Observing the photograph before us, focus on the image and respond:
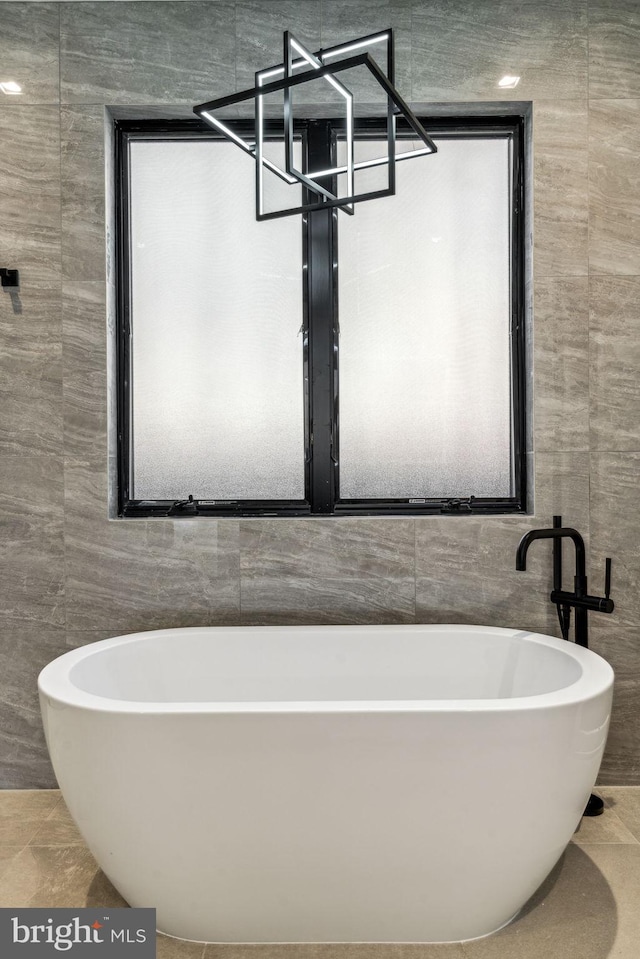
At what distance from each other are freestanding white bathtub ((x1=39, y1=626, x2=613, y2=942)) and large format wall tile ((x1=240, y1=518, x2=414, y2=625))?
80 cm

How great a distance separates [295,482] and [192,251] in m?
A: 0.97

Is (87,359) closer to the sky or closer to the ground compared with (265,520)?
closer to the sky

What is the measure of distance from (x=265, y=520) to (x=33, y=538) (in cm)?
85

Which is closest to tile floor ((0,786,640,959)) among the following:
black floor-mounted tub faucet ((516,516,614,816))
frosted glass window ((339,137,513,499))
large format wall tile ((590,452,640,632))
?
black floor-mounted tub faucet ((516,516,614,816))

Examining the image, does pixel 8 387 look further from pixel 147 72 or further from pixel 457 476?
pixel 457 476

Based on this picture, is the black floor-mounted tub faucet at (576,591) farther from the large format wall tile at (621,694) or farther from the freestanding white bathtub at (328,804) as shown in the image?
the freestanding white bathtub at (328,804)

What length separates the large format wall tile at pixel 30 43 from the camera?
2.25m

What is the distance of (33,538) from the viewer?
2285 millimetres

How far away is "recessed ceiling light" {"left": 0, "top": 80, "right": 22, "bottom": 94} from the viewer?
225cm

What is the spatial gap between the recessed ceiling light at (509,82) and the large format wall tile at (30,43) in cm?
159

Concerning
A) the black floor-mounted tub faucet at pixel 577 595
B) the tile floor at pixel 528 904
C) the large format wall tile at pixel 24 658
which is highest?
the black floor-mounted tub faucet at pixel 577 595

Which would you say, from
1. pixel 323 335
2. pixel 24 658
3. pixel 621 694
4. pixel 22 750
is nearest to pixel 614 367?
pixel 323 335

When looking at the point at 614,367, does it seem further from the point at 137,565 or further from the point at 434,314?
the point at 137,565

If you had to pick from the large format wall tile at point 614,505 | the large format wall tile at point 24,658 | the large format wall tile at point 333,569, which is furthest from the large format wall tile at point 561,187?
the large format wall tile at point 24,658
